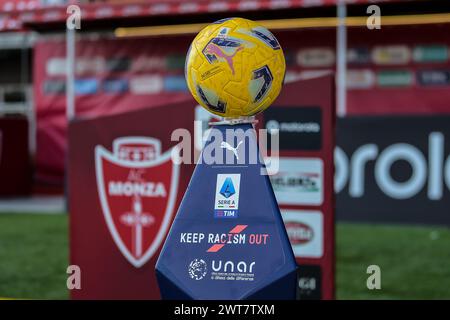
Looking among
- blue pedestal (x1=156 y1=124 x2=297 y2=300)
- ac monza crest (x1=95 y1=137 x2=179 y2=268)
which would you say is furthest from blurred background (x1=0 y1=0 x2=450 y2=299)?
blue pedestal (x1=156 y1=124 x2=297 y2=300)

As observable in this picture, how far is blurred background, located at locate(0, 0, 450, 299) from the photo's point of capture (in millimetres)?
7221

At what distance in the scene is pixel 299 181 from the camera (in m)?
3.80

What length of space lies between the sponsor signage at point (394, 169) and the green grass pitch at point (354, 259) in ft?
0.58

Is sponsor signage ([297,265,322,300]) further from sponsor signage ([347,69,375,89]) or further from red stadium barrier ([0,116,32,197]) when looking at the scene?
red stadium barrier ([0,116,32,197])

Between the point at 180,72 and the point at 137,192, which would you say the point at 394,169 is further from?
the point at 180,72

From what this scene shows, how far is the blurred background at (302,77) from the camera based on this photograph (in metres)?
7.22

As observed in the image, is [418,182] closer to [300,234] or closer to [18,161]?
[300,234]

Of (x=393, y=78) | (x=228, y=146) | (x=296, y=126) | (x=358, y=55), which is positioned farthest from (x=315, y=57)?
(x=228, y=146)

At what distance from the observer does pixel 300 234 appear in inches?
148

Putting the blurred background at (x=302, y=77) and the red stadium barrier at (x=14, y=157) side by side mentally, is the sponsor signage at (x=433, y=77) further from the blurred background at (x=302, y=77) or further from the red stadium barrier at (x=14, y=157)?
the red stadium barrier at (x=14, y=157)

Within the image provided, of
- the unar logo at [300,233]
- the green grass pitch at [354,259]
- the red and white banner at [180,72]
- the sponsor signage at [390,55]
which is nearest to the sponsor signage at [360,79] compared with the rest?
the red and white banner at [180,72]

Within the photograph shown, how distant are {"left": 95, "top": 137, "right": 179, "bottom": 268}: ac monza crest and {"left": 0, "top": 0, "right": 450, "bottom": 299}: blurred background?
5.47 ft

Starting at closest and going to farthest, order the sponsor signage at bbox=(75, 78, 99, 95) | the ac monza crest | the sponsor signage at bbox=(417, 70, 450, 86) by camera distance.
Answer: the ac monza crest < the sponsor signage at bbox=(417, 70, 450, 86) < the sponsor signage at bbox=(75, 78, 99, 95)

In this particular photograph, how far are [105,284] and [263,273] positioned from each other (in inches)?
63.0
